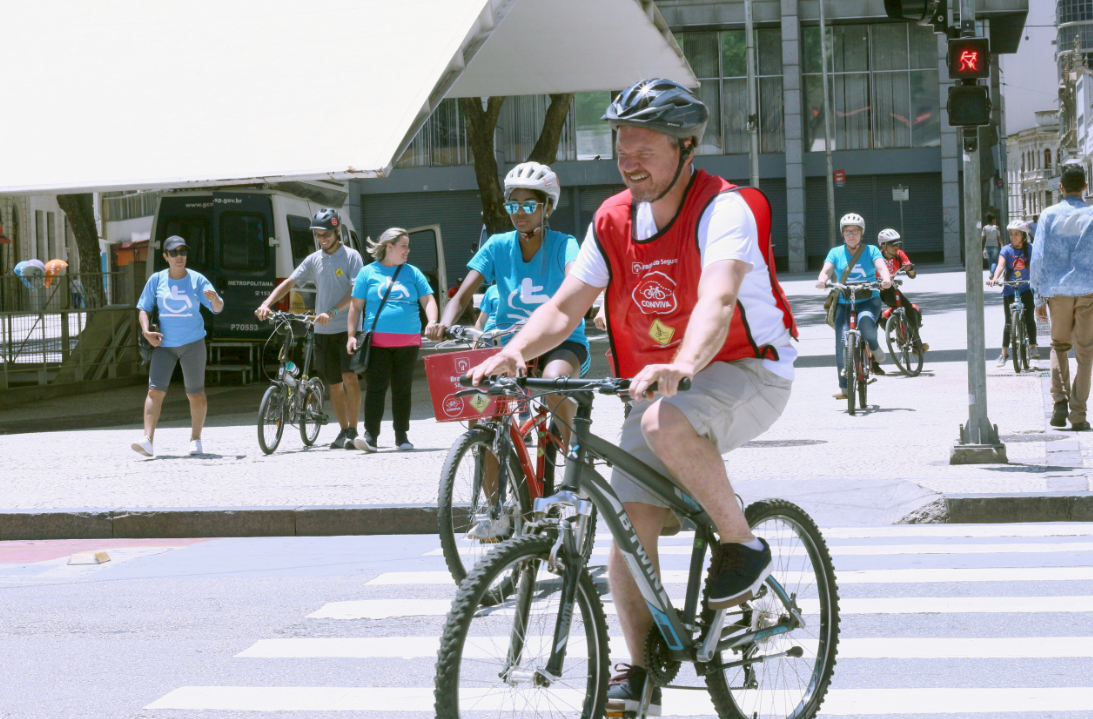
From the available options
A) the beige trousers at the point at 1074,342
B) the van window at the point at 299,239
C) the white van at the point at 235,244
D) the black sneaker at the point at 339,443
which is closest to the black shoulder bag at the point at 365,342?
the black sneaker at the point at 339,443

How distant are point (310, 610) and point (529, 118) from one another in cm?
4268

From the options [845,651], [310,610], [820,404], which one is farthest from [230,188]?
[845,651]

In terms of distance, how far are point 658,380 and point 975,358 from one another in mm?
6791

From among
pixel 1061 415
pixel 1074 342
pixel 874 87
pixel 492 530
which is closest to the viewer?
pixel 492 530

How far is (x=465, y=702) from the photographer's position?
333 centimetres

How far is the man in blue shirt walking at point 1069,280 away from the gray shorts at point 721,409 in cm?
774

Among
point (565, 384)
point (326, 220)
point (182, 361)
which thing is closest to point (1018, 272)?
point (326, 220)

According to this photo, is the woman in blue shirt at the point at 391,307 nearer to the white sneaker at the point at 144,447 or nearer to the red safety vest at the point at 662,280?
the white sneaker at the point at 144,447

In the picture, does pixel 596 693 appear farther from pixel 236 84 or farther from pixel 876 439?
pixel 236 84

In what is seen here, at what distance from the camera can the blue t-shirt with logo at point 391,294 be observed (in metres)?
10.9

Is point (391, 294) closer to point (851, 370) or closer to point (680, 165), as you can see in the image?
point (851, 370)

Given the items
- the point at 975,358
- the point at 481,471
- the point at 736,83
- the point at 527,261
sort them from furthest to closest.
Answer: the point at 736,83 → the point at 975,358 → the point at 527,261 → the point at 481,471

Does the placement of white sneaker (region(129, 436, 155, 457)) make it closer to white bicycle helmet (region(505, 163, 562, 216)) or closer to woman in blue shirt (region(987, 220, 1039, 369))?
white bicycle helmet (region(505, 163, 562, 216))

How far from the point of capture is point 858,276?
1396cm
